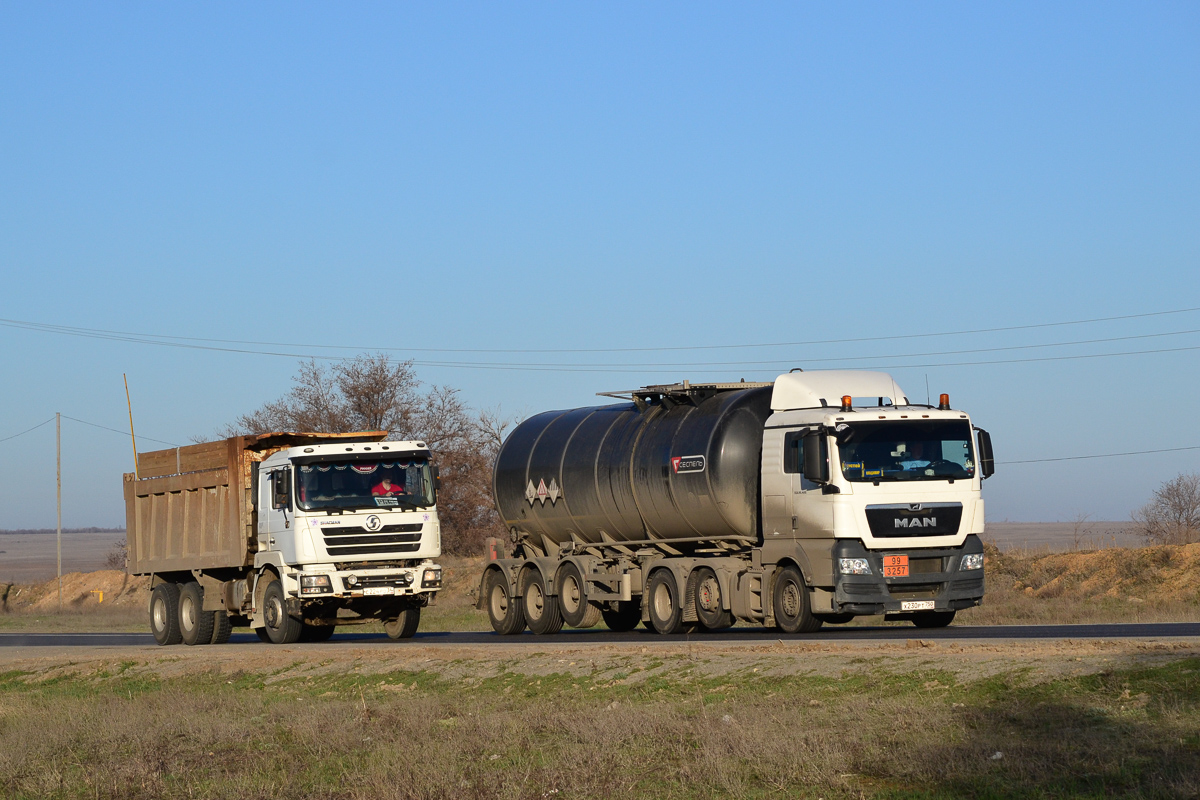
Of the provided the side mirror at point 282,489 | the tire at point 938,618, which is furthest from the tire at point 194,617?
the tire at point 938,618

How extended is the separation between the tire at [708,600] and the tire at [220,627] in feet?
31.9

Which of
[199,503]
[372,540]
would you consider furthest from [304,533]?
[199,503]

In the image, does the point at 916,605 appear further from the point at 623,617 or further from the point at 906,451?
the point at 623,617

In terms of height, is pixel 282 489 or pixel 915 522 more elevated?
pixel 282 489

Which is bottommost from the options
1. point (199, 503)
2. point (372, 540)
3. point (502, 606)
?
point (502, 606)

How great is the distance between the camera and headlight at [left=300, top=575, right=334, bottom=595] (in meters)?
24.7

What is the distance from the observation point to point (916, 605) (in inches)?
845

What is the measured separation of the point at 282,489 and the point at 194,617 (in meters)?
5.17

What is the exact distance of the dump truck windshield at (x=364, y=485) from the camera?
24.8 metres

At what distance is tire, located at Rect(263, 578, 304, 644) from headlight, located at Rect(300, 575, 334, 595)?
0.73 metres

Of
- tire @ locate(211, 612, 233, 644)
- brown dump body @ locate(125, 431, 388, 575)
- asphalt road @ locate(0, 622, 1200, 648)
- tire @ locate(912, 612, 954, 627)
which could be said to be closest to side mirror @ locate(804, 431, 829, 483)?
asphalt road @ locate(0, 622, 1200, 648)

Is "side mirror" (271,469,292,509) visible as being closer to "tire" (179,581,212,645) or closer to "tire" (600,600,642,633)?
"tire" (179,581,212,645)

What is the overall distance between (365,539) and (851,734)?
46.4ft

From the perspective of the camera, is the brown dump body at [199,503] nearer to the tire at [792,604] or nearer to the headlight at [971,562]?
the tire at [792,604]
